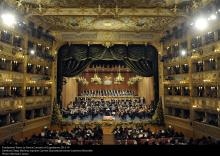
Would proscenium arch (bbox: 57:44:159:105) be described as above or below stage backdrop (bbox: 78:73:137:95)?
above

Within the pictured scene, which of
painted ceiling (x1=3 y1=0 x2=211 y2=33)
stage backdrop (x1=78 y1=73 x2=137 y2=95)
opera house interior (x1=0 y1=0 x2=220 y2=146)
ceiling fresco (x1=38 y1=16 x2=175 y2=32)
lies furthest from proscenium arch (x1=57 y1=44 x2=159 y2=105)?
stage backdrop (x1=78 y1=73 x2=137 y2=95)

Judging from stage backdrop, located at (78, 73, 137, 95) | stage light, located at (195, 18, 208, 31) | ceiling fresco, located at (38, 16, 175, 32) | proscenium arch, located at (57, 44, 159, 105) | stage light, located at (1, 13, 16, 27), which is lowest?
stage backdrop, located at (78, 73, 137, 95)

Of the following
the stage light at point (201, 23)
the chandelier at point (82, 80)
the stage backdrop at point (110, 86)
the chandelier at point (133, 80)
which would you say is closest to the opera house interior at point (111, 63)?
the stage light at point (201, 23)

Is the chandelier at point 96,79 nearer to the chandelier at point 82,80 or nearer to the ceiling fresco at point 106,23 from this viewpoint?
the chandelier at point 82,80

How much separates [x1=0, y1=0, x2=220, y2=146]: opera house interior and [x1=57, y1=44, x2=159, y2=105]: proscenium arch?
95 mm

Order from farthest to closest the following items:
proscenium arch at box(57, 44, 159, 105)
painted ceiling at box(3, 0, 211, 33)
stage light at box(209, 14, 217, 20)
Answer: proscenium arch at box(57, 44, 159, 105), painted ceiling at box(3, 0, 211, 33), stage light at box(209, 14, 217, 20)

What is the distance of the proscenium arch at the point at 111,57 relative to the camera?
24359 mm

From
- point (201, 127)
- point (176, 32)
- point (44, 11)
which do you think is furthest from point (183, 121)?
point (44, 11)

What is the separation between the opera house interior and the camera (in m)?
16.0

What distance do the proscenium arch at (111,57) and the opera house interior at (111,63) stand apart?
0.10 meters

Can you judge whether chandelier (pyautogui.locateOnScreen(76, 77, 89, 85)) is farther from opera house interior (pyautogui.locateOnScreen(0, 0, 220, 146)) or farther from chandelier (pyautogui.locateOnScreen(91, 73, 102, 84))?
opera house interior (pyautogui.locateOnScreen(0, 0, 220, 146))

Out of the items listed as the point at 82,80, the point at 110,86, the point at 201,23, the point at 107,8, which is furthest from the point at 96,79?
the point at 201,23

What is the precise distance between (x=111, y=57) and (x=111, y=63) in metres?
2.68

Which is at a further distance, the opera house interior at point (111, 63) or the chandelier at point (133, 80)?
the chandelier at point (133, 80)
